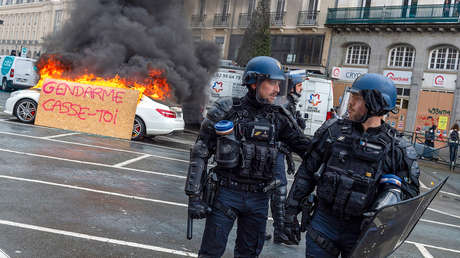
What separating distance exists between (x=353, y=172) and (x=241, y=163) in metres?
0.83

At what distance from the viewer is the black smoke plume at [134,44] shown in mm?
14281

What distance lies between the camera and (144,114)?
11281 mm

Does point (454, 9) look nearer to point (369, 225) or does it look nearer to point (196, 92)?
point (196, 92)

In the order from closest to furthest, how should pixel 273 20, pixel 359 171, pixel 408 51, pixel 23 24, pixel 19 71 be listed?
pixel 359 171 → pixel 19 71 → pixel 408 51 → pixel 273 20 → pixel 23 24

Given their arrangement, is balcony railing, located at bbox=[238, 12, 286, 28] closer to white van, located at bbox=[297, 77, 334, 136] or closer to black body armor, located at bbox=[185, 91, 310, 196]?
white van, located at bbox=[297, 77, 334, 136]

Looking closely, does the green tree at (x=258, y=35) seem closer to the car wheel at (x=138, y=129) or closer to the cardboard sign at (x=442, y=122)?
the cardboard sign at (x=442, y=122)

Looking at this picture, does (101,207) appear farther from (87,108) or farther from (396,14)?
(396,14)

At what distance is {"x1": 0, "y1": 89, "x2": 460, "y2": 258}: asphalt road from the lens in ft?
13.6

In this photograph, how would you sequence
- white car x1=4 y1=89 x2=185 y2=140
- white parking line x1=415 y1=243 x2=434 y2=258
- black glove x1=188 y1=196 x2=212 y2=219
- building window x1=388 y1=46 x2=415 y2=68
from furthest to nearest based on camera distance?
building window x1=388 y1=46 x2=415 y2=68, white car x1=4 y1=89 x2=185 y2=140, white parking line x1=415 y1=243 x2=434 y2=258, black glove x1=188 y1=196 x2=212 y2=219

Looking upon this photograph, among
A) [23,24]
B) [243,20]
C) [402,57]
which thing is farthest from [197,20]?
[23,24]

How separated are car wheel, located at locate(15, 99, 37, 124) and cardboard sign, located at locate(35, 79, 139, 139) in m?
0.29

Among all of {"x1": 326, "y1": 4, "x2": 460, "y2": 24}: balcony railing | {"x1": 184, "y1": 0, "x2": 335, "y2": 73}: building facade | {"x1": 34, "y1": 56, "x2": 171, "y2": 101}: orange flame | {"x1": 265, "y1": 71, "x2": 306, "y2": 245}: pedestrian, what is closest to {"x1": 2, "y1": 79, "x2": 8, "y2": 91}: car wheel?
{"x1": 184, "y1": 0, "x2": 335, "y2": 73}: building facade

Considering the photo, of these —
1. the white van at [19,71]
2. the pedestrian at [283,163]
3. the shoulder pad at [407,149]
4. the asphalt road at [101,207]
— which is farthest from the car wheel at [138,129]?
the white van at [19,71]

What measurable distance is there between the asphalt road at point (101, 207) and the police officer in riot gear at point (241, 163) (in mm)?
1150
